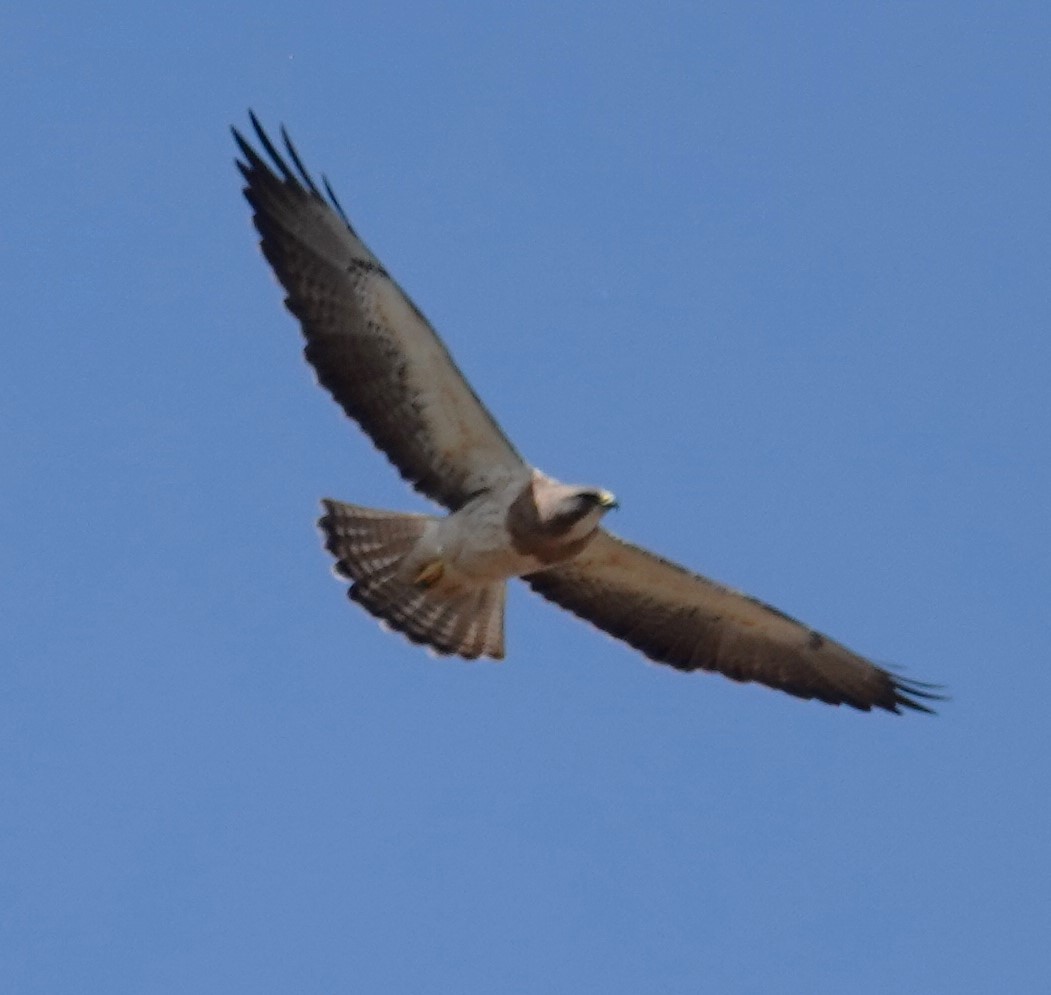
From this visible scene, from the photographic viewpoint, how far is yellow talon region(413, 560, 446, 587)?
1561 cm

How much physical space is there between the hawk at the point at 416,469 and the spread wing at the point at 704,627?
0.04 metres

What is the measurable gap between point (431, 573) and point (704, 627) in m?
1.91

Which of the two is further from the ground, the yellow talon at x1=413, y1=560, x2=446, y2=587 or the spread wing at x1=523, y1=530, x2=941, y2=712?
the spread wing at x1=523, y1=530, x2=941, y2=712

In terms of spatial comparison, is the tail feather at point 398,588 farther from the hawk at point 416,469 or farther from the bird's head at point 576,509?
the bird's head at point 576,509

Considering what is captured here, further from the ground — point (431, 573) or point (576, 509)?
point (576, 509)

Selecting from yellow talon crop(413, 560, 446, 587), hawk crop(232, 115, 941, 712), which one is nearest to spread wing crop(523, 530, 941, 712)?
hawk crop(232, 115, 941, 712)

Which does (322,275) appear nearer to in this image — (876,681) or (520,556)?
(520,556)

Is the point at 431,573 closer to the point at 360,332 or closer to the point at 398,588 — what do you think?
the point at 398,588

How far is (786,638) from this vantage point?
16.6 m

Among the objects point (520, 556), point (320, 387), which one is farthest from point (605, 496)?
point (320, 387)

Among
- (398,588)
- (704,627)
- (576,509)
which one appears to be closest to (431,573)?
(398,588)

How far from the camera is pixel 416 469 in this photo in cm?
1568

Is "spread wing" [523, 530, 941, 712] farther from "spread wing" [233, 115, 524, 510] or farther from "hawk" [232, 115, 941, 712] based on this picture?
"spread wing" [233, 115, 524, 510]

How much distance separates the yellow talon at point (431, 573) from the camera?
51.2ft
